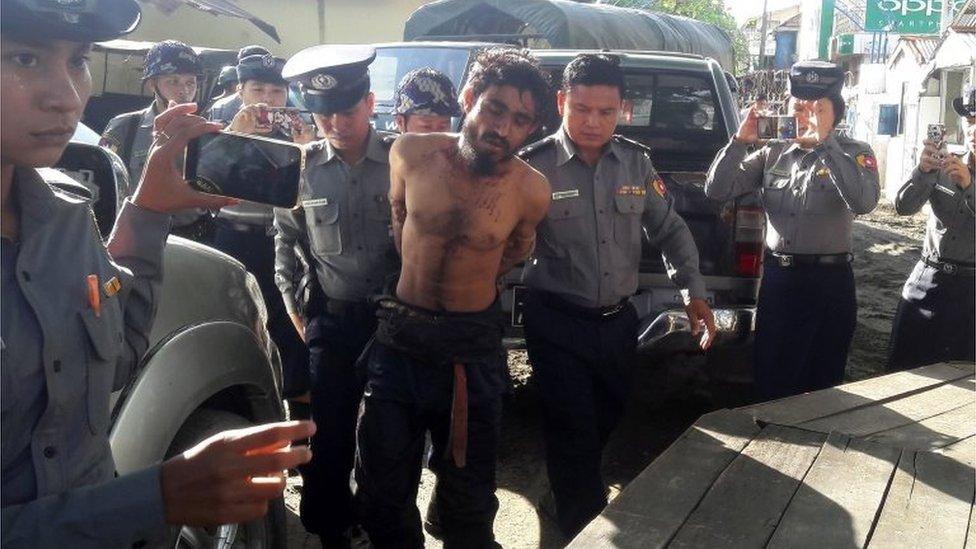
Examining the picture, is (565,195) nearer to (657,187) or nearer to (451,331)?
(657,187)

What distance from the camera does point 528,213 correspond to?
134 inches

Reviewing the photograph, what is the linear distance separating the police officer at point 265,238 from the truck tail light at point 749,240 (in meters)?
2.05

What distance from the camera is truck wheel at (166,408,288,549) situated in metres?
2.68

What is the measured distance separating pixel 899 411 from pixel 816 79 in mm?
1690

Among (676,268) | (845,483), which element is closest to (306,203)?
(676,268)

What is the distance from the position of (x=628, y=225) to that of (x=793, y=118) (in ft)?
3.82

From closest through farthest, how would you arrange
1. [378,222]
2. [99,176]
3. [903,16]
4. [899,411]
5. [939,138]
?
[99,176] < [899,411] < [378,222] < [939,138] < [903,16]

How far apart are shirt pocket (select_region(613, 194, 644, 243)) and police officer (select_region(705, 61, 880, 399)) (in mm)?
785

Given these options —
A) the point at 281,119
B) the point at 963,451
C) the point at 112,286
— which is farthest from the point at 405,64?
the point at 112,286

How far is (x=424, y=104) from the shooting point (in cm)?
388

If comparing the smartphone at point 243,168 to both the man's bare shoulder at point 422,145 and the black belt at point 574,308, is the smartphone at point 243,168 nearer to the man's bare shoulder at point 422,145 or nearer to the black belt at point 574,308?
the man's bare shoulder at point 422,145

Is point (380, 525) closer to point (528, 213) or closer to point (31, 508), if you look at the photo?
point (528, 213)

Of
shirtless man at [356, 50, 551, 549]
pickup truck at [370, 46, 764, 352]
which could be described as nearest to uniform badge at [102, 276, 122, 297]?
shirtless man at [356, 50, 551, 549]

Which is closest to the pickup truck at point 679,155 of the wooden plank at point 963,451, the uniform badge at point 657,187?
the uniform badge at point 657,187
